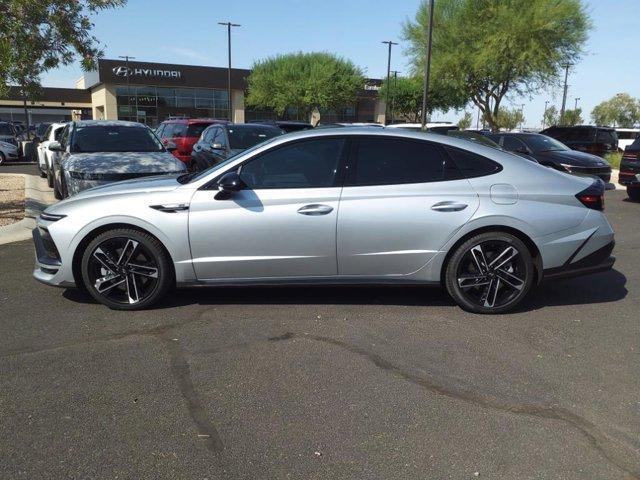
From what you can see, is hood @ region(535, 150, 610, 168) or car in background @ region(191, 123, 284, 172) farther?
hood @ region(535, 150, 610, 168)

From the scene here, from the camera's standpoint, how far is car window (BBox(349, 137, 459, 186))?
4.92 m

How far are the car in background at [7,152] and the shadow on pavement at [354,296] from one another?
64.3 feet

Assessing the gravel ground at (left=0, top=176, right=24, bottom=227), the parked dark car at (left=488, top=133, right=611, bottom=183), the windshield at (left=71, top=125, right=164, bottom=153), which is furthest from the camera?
the parked dark car at (left=488, top=133, right=611, bottom=183)

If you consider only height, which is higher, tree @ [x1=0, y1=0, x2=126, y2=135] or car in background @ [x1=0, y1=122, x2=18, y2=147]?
tree @ [x1=0, y1=0, x2=126, y2=135]

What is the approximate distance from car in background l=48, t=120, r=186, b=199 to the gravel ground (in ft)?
2.73

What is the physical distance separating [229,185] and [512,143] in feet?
38.6

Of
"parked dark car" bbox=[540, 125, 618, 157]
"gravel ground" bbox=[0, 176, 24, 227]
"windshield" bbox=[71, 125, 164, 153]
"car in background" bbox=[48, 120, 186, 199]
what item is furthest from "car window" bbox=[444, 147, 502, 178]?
"parked dark car" bbox=[540, 125, 618, 157]

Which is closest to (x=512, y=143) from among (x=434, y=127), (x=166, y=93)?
(x=434, y=127)

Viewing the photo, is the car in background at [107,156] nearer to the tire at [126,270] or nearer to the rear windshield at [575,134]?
the tire at [126,270]

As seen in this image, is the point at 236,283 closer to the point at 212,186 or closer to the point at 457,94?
the point at 212,186

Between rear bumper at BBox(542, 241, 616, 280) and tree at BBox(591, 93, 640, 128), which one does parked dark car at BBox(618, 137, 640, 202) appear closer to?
rear bumper at BBox(542, 241, 616, 280)

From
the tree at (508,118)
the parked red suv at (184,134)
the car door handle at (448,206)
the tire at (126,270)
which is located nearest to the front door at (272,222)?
the tire at (126,270)

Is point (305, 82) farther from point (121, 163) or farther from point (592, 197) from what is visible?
point (592, 197)

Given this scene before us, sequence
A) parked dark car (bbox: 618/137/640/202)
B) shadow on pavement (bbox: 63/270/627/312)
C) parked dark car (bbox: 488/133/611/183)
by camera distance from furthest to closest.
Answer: parked dark car (bbox: 488/133/611/183) → parked dark car (bbox: 618/137/640/202) → shadow on pavement (bbox: 63/270/627/312)
